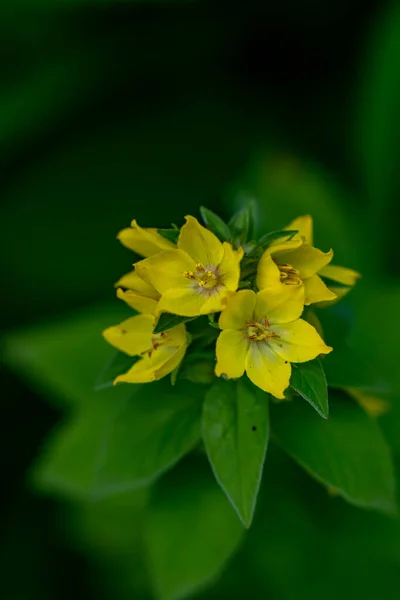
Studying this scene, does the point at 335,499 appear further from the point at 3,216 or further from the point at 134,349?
the point at 3,216

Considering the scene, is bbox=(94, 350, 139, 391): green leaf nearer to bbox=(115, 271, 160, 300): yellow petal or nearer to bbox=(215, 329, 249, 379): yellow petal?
bbox=(115, 271, 160, 300): yellow petal

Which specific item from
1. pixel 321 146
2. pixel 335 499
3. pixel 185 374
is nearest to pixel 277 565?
pixel 335 499

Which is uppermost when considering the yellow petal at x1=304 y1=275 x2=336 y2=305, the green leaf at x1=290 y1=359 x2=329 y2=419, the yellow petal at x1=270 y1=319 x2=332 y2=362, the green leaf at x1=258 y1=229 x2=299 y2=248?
the green leaf at x1=258 y1=229 x2=299 y2=248

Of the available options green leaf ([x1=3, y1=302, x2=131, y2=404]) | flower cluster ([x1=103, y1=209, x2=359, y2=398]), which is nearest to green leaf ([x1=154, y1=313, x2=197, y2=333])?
flower cluster ([x1=103, y1=209, x2=359, y2=398])

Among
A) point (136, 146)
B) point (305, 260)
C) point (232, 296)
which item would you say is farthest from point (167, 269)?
point (136, 146)

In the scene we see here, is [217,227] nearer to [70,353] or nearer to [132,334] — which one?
[132,334]
